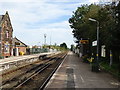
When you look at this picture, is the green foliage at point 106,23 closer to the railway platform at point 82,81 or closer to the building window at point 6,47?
the railway platform at point 82,81

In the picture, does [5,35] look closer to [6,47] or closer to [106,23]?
[6,47]

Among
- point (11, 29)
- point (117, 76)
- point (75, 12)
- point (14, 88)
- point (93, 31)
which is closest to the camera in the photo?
point (14, 88)

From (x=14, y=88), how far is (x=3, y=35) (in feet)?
111

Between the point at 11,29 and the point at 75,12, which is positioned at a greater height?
the point at 75,12

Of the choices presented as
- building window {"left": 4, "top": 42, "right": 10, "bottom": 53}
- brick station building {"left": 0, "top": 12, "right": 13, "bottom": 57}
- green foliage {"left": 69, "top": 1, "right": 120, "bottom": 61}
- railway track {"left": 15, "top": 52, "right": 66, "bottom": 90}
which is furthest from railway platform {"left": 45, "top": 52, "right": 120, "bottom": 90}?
building window {"left": 4, "top": 42, "right": 10, "bottom": 53}

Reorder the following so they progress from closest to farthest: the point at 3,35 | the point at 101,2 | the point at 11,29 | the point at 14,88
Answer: the point at 14,88 < the point at 101,2 < the point at 3,35 < the point at 11,29

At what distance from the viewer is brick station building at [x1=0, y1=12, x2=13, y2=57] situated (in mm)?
42444

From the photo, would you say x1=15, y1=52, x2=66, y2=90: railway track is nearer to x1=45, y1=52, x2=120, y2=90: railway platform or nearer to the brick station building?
x1=45, y1=52, x2=120, y2=90: railway platform

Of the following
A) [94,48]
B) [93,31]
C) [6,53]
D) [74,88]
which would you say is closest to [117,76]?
[74,88]

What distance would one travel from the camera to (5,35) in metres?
44.7

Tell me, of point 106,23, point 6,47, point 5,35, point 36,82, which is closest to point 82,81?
point 36,82

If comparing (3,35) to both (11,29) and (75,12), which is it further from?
(75,12)

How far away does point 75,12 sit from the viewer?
53500 millimetres

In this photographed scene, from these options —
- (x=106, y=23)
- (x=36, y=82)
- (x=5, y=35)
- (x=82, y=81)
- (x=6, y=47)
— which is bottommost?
(x=36, y=82)
